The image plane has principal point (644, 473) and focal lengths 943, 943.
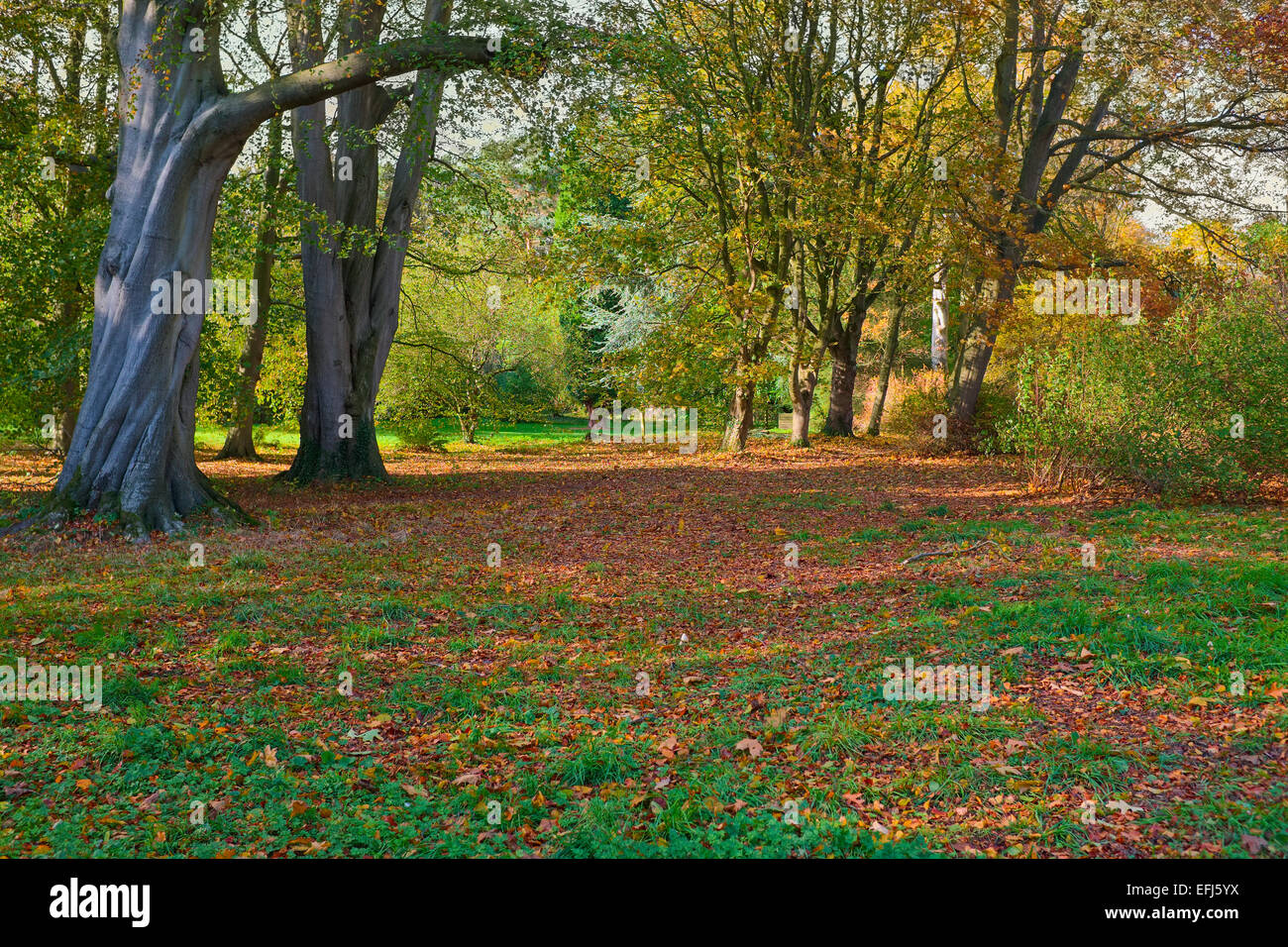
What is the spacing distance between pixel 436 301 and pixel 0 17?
14105 mm

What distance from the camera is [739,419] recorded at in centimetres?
2216

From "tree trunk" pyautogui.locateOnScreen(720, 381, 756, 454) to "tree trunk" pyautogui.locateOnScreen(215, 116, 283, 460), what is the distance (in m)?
10.2

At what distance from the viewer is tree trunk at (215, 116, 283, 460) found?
17031 millimetres

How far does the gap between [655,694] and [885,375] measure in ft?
79.5

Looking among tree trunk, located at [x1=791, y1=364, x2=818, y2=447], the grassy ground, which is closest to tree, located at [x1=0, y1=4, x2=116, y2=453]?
the grassy ground

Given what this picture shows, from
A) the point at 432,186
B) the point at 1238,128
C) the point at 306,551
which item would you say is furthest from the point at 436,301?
the point at 1238,128

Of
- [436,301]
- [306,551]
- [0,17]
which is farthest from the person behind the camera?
[436,301]

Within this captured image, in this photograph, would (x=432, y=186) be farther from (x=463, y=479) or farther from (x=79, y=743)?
(x=79, y=743)

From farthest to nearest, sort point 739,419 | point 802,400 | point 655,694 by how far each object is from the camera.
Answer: point 802,400, point 739,419, point 655,694

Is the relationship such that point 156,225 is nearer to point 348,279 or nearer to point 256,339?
point 348,279

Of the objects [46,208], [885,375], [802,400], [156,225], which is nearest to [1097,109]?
[802,400]

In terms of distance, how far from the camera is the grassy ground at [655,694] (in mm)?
4094

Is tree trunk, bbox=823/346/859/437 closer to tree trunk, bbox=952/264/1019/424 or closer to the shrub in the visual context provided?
tree trunk, bbox=952/264/1019/424

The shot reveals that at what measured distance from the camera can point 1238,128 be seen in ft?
57.0
